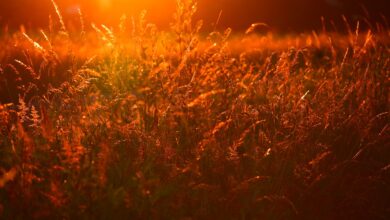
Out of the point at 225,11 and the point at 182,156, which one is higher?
the point at 225,11

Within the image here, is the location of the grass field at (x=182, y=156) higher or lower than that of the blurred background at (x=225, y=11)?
lower

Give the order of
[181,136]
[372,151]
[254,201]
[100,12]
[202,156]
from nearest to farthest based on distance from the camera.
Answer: [254,201] < [202,156] < [181,136] < [372,151] < [100,12]

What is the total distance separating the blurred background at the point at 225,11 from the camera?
16.5 m

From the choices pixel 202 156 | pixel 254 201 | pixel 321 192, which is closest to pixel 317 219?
pixel 321 192

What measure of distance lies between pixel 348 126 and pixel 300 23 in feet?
45.2

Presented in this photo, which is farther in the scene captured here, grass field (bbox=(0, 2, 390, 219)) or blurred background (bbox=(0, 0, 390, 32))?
blurred background (bbox=(0, 0, 390, 32))

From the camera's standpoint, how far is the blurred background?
54.0 ft

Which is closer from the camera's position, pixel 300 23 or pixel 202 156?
pixel 202 156

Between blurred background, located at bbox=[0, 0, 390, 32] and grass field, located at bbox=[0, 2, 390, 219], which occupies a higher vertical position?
blurred background, located at bbox=[0, 0, 390, 32]

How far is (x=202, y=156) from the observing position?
12.2 feet

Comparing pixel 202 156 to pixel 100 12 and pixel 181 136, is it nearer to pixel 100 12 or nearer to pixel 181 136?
pixel 181 136

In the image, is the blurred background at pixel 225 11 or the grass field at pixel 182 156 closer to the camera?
the grass field at pixel 182 156

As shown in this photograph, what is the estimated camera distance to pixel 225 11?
18.9 m

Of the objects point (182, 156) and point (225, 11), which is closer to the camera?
point (182, 156)
